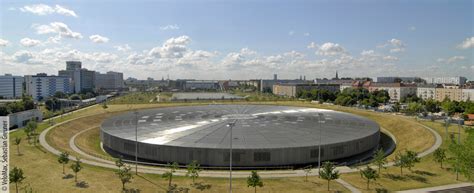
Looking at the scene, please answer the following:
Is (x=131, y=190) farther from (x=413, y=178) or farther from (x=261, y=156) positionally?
(x=413, y=178)

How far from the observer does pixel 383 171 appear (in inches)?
2042

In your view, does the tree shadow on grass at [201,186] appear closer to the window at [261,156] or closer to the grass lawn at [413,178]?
the window at [261,156]

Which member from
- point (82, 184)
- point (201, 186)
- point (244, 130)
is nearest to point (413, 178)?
point (201, 186)

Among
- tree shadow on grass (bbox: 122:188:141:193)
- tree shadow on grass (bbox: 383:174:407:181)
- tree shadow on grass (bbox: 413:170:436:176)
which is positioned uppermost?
tree shadow on grass (bbox: 413:170:436:176)

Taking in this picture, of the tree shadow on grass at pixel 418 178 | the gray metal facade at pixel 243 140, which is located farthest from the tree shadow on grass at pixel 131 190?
the tree shadow on grass at pixel 418 178

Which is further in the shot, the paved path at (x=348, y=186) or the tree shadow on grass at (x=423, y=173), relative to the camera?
the tree shadow on grass at (x=423, y=173)

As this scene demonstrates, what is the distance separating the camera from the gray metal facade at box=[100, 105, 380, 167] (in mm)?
56750

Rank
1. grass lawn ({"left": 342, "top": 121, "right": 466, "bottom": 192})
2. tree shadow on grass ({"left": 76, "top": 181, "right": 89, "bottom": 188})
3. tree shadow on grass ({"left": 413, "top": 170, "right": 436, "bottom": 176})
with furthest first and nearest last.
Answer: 1. tree shadow on grass ({"left": 413, "top": 170, "right": 436, "bottom": 176})
2. grass lawn ({"left": 342, "top": 121, "right": 466, "bottom": 192})
3. tree shadow on grass ({"left": 76, "top": 181, "right": 89, "bottom": 188})

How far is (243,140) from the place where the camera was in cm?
6169

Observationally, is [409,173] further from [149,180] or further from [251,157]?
[149,180]

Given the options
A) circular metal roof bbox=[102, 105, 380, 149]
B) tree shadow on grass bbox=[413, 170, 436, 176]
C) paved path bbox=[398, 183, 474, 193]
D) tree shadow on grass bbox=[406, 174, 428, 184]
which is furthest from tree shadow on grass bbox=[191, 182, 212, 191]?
tree shadow on grass bbox=[413, 170, 436, 176]

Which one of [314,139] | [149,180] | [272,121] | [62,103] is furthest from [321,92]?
[149,180]

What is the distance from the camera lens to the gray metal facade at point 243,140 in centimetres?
5675

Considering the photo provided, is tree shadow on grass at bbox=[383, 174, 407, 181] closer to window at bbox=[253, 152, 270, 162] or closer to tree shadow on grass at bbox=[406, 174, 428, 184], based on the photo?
tree shadow on grass at bbox=[406, 174, 428, 184]
